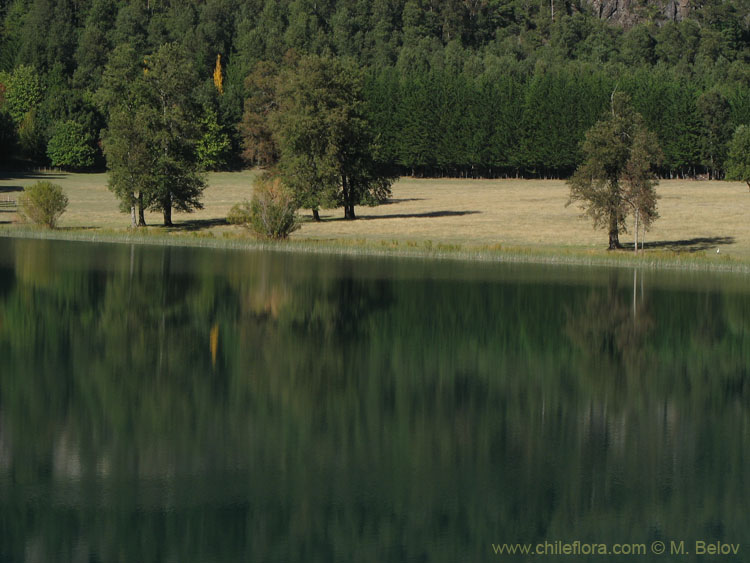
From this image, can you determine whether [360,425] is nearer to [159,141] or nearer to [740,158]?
[159,141]

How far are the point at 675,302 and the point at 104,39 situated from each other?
158905 mm

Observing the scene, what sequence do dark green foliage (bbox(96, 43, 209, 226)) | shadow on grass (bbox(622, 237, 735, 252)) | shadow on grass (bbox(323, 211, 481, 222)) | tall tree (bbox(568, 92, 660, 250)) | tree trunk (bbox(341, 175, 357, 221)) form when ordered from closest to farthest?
tall tree (bbox(568, 92, 660, 250))
shadow on grass (bbox(622, 237, 735, 252))
dark green foliage (bbox(96, 43, 209, 226))
shadow on grass (bbox(323, 211, 481, 222))
tree trunk (bbox(341, 175, 357, 221))

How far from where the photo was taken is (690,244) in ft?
249

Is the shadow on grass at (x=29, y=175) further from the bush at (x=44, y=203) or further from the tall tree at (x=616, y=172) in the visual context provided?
the tall tree at (x=616, y=172)

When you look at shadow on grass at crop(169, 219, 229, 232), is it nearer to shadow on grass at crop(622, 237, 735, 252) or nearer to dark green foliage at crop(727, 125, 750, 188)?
shadow on grass at crop(622, 237, 735, 252)

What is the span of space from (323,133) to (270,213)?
1895cm

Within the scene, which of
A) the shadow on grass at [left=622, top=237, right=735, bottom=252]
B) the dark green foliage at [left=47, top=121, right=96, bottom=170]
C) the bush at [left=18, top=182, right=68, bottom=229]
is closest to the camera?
the shadow on grass at [left=622, top=237, right=735, bottom=252]

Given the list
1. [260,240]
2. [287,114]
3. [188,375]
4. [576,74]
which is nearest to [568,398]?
[188,375]

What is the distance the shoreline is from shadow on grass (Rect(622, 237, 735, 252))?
119 inches

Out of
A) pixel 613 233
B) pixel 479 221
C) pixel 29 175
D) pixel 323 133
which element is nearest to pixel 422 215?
pixel 479 221

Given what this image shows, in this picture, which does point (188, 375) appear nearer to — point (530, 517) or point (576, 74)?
point (530, 517)

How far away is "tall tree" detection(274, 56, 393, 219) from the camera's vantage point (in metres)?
89.8

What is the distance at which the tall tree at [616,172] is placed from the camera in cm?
6900

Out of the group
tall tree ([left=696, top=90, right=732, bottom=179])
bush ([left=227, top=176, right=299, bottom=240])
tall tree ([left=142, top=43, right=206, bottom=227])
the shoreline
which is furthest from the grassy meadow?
tall tree ([left=696, top=90, right=732, bottom=179])
